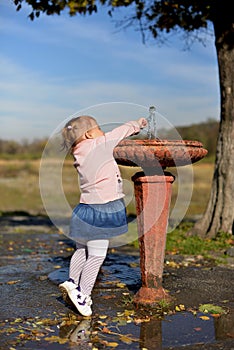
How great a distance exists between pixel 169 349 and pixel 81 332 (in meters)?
0.74

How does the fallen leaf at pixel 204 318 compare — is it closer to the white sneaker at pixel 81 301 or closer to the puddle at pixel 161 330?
the puddle at pixel 161 330

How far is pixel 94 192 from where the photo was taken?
4.79m

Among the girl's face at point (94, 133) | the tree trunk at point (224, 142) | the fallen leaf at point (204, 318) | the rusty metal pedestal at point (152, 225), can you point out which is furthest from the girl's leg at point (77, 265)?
the tree trunk at point (224, 142)

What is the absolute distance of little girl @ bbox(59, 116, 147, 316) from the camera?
4777 millimetres

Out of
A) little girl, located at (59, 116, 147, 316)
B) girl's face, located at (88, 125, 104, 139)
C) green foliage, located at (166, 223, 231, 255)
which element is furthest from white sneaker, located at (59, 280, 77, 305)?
green foliage, located at (166, 223, 231, 255)

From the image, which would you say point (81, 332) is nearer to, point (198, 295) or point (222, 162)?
point (198, 295)

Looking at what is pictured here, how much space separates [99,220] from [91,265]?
15.8 inches

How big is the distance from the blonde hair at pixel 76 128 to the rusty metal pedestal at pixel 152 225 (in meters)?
0.62

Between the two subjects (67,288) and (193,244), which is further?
(193,244)

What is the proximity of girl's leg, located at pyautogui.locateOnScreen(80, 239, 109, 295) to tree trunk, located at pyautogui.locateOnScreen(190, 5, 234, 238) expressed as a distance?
5056 mm

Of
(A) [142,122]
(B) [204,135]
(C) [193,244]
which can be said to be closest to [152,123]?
(A) [142,122]

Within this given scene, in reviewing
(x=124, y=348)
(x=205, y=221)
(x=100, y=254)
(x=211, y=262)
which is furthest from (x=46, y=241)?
(x=124, y=348)

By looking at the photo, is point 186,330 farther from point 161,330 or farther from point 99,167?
point 99,167

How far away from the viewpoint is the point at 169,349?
4023 mm
